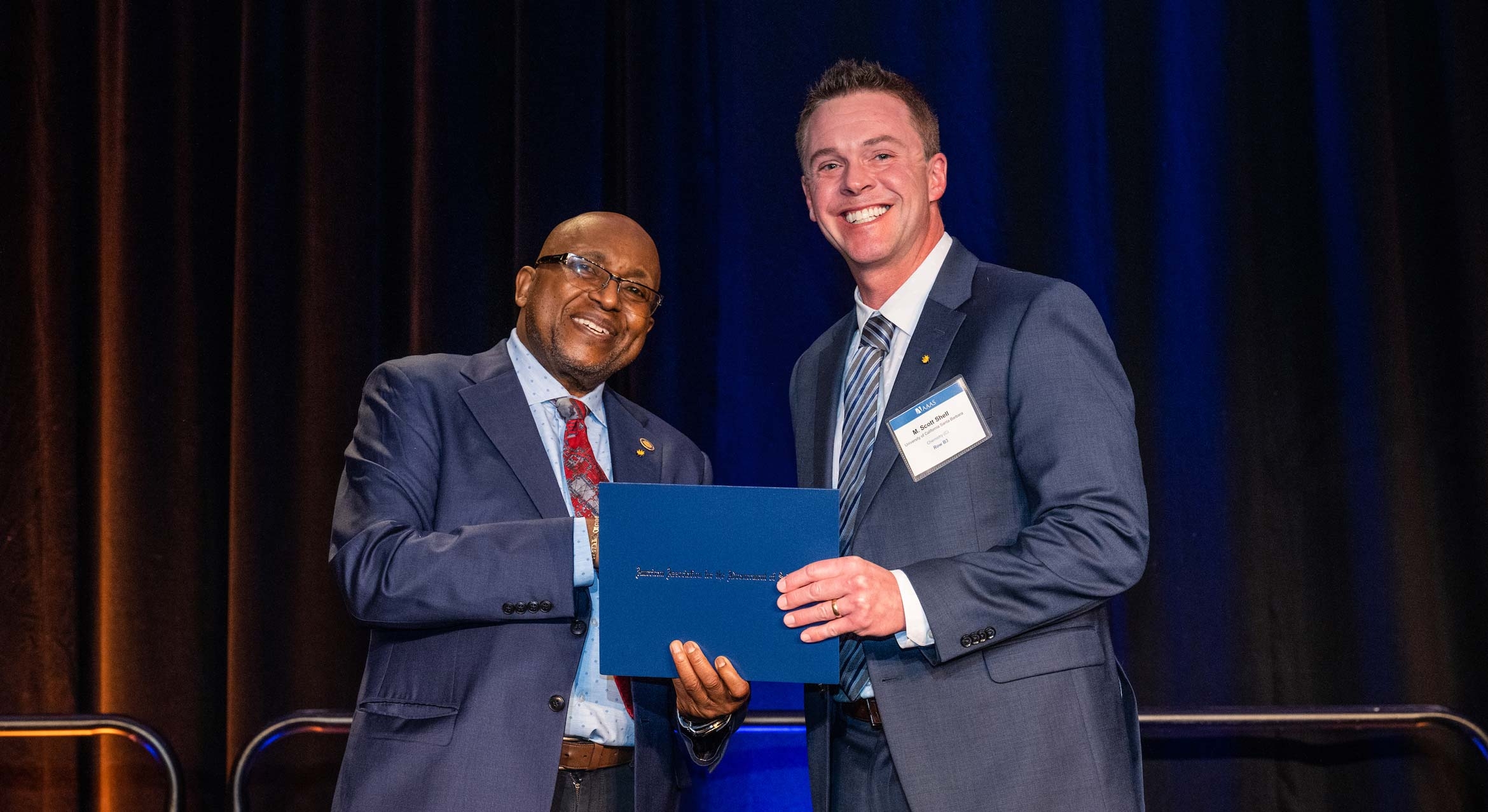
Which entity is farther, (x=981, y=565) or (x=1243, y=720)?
(x=1243, y=720)

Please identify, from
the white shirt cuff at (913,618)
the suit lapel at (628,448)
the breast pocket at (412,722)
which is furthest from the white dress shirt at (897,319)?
the breast pocket at (412,722)

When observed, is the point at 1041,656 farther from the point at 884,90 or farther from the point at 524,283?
the point at 524,283

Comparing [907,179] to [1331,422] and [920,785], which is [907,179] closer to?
[920,785]

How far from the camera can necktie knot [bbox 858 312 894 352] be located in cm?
228

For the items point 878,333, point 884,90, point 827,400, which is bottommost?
point 827,400

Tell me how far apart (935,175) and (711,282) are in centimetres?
122

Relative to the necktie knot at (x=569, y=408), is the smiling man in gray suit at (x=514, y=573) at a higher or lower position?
lower

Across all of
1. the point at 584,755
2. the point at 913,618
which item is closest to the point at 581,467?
the point at 584,755

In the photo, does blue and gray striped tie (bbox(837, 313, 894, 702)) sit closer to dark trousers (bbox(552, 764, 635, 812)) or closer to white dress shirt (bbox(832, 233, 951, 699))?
white dress shirt (bbox(832, 233, 951, 699))

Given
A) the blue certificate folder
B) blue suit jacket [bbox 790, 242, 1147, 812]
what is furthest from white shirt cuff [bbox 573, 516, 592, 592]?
blue suit jacket [bbox 790, 242, 1147, 812]

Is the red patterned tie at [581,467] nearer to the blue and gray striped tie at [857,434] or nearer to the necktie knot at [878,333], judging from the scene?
the blue and gray striped tie at [857,434]

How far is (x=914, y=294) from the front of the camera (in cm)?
229

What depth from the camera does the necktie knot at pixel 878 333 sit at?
2281mm

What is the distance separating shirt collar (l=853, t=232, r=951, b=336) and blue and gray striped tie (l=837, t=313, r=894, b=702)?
0.08ft
